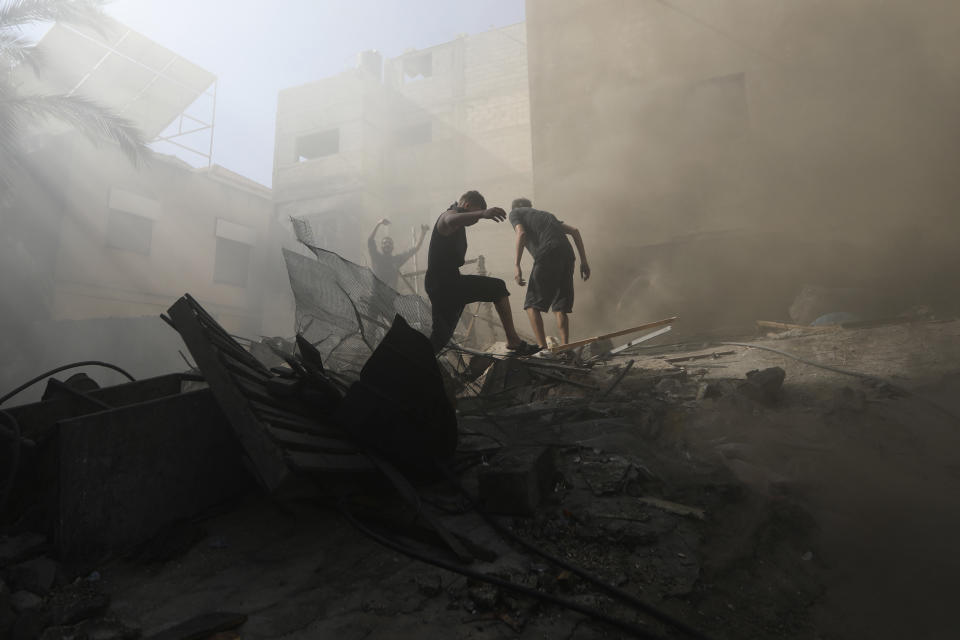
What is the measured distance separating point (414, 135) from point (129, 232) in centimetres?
1150

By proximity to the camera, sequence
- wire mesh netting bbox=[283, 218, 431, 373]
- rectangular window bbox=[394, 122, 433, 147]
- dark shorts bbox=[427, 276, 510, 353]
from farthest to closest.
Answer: rectangular window bbox=[394, 122, 433, 147]
dark shorts bbox=[427, 276, 510, 353]
wire mesh netting bbox=[283, 218, 431, 373]

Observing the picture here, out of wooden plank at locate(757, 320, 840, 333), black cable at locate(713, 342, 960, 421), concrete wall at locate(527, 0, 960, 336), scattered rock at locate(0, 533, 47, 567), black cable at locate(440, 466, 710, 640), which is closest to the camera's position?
black cable at locate(440, 466, 710, 640)

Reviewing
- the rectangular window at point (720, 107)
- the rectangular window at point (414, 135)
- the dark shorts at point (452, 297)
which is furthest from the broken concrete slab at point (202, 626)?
the rectangular window at point (414, 135)

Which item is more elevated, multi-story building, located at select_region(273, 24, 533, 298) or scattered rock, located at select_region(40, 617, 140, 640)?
multi-story building, located at select_region(273, 24, 533, 298)

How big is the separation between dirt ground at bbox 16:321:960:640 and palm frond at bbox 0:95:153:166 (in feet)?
44.7

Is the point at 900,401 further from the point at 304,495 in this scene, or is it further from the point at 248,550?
the point at 248,550

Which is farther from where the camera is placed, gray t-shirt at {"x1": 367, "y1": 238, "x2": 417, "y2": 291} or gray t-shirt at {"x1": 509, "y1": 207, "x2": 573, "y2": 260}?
gray t-shirt at {"x1": 367, "y1": 238, "x2": 417, "y2": 291}

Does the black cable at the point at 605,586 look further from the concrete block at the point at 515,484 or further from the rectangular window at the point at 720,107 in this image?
the rectangular window at the point at 720,107

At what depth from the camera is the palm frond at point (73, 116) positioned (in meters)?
11.1

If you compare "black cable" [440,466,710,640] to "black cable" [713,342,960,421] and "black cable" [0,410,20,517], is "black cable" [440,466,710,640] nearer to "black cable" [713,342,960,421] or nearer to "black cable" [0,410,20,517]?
"black cable" [0,410,20,517]

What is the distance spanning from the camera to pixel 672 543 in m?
1.89

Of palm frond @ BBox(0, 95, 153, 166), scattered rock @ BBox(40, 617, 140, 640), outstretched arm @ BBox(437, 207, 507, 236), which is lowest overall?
scattered rock @ BBox(40, 617, 140, 640)

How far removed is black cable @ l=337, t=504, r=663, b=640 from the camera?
141 cm

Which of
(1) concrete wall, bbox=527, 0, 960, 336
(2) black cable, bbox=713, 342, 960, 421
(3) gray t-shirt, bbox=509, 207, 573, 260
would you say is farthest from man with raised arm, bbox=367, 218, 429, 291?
(2) black cable, bbox=713, 342, 960, 421
